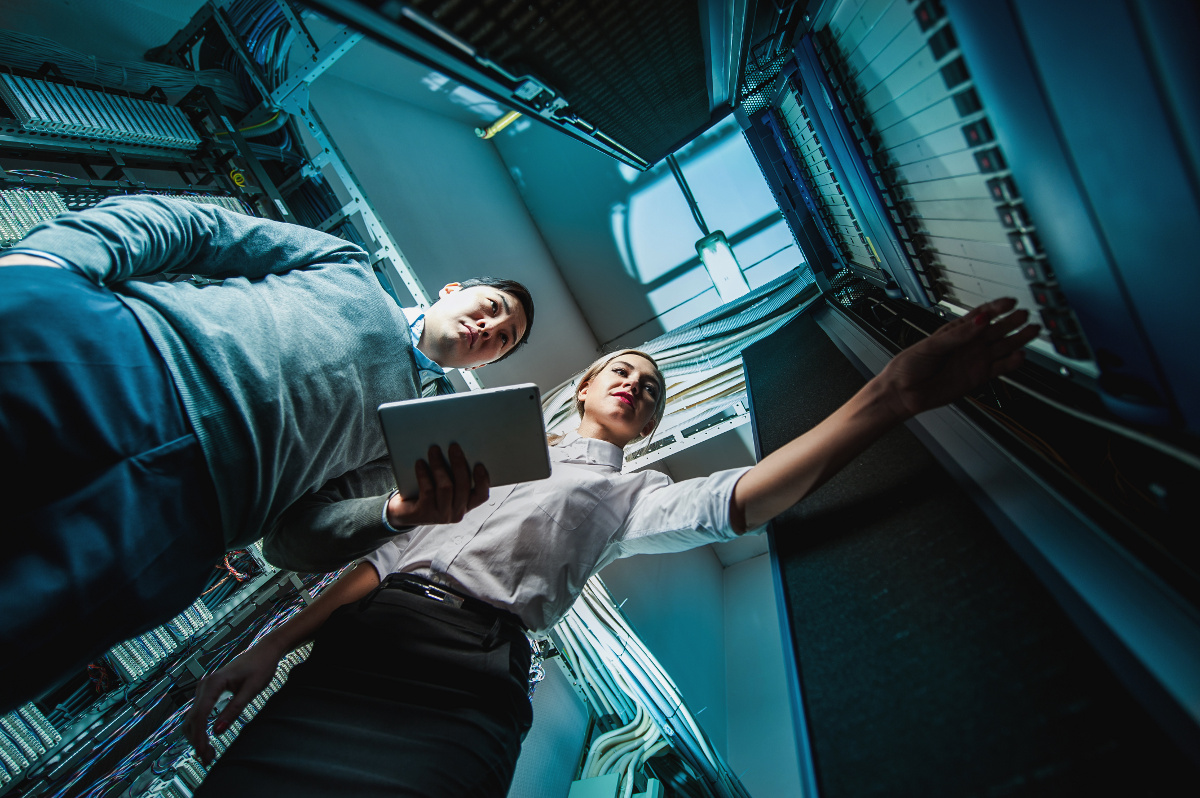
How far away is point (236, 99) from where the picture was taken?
1.65 m

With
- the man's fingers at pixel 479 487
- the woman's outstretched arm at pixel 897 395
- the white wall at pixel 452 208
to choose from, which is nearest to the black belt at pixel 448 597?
the man's fingers at pixel 479 487

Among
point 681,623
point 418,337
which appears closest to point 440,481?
point 418,337

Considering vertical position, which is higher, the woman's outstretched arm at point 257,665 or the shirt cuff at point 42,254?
the shirt cuff at point 42,254

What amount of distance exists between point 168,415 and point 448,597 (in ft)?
1.79

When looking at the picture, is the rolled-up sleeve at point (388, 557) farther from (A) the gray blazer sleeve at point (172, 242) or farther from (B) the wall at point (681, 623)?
(B) the wall at point (681, 623)

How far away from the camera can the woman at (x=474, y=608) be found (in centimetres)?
71

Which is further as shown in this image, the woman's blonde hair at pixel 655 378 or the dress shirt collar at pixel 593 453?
the woman's blonde hair at pixel 655 378

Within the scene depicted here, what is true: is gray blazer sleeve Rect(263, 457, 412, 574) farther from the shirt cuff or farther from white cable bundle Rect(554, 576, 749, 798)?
white cable bundle Rect(554, 576, 749, 798)

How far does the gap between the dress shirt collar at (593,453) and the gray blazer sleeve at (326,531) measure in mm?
463

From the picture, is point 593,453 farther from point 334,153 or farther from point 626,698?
point 334,153

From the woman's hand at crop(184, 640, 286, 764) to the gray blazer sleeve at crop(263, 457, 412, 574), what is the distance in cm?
17

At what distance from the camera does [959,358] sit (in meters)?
0.66

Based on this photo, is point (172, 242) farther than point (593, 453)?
No

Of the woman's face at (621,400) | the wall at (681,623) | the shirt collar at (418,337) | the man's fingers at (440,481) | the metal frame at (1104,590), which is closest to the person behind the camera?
the metal frame at (1104,590)
